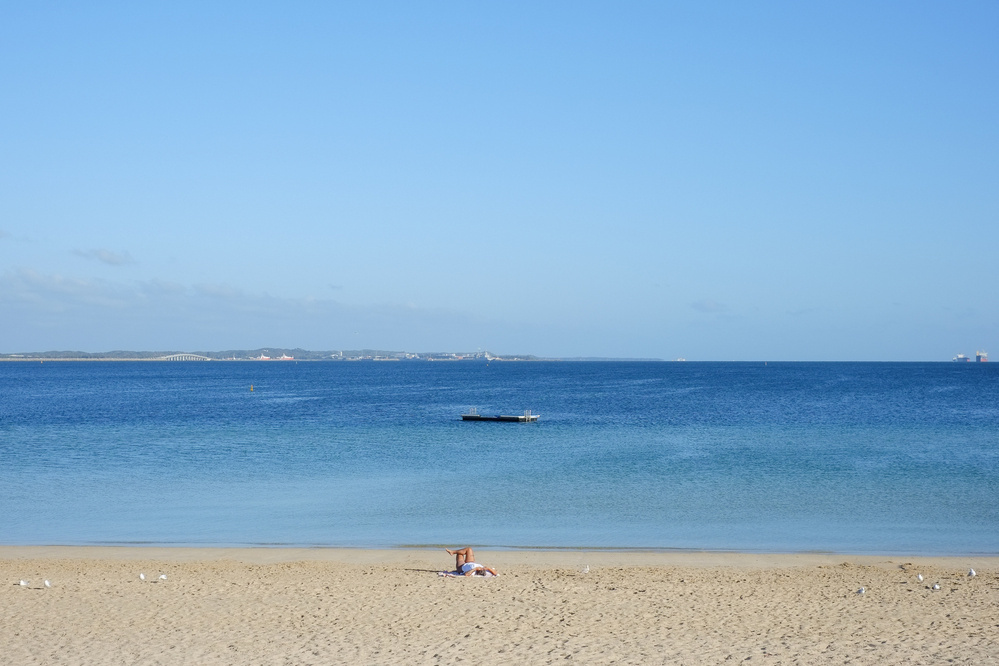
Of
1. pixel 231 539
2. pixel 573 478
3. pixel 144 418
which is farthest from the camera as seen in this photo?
pixel 144 418

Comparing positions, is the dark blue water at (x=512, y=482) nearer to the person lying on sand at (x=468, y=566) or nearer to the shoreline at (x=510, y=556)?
the shoreline at (x=510, y=556)

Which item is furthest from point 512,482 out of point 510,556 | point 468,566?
point 468,566

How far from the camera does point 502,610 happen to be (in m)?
13.7

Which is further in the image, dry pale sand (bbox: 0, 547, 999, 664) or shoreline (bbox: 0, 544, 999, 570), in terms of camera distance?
shoreline (bbox: 0, 544, 999, 570)

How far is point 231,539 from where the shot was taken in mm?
20344

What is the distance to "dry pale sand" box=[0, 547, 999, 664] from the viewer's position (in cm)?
1159

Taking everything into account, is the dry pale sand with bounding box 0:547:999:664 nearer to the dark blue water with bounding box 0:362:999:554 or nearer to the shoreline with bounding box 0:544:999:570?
the shoreline with bounding box 0:544:999:570

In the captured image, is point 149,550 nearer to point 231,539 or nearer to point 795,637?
point 231,539

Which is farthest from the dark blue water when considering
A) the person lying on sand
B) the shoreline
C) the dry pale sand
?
the person lying on sand

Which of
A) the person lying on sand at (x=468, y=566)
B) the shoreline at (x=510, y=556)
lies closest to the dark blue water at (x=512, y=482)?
the shoreline at (x=510, y=556)

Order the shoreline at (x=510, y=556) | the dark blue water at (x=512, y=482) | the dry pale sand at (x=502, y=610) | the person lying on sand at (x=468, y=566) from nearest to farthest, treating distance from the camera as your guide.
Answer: the dry pale sand at (x=502, y=610), the person lying on sand at (x=468, y=566), the shoreline at (x=510, y=556), the dark blue water at (x=512, y=482)

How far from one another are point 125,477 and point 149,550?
11.7 meters

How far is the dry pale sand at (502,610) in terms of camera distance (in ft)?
38.0

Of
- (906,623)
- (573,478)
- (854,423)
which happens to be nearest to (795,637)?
(906,623)
